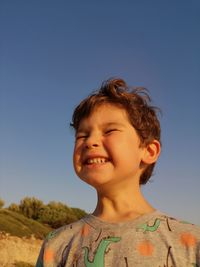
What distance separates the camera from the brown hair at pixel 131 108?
337cm

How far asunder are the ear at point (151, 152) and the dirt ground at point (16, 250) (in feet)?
50.1

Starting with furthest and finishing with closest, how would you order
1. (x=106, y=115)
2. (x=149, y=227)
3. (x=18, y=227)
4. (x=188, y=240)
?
(x=18, y=227) < (x=106, y=115) < (x=149, y=227) < (x=188, y=240)

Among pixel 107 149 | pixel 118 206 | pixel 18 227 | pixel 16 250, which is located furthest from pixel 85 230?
pixel 18 227

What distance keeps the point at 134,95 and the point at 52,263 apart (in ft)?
4.99

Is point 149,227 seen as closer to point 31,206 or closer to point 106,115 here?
point 106,115

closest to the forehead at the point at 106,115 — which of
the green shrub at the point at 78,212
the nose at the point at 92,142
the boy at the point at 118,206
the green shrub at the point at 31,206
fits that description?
the boy at the point at 118,206

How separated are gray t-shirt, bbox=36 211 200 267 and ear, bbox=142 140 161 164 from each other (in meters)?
0.47

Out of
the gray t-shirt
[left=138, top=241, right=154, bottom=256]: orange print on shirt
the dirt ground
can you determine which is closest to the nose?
the gray t-shirt

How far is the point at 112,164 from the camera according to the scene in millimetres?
3021

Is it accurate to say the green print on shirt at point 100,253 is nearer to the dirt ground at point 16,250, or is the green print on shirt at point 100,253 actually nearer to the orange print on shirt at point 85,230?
the orange print on shirt at point 85,230

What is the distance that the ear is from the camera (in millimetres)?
3327

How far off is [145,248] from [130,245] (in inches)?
3.9

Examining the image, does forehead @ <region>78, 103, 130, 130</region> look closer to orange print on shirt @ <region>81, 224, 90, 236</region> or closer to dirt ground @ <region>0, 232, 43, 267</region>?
orange print on shirt @ <region>81, 224, 90, 236</region>

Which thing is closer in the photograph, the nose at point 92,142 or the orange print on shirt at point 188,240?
the orange print on shirt at point 188,240
